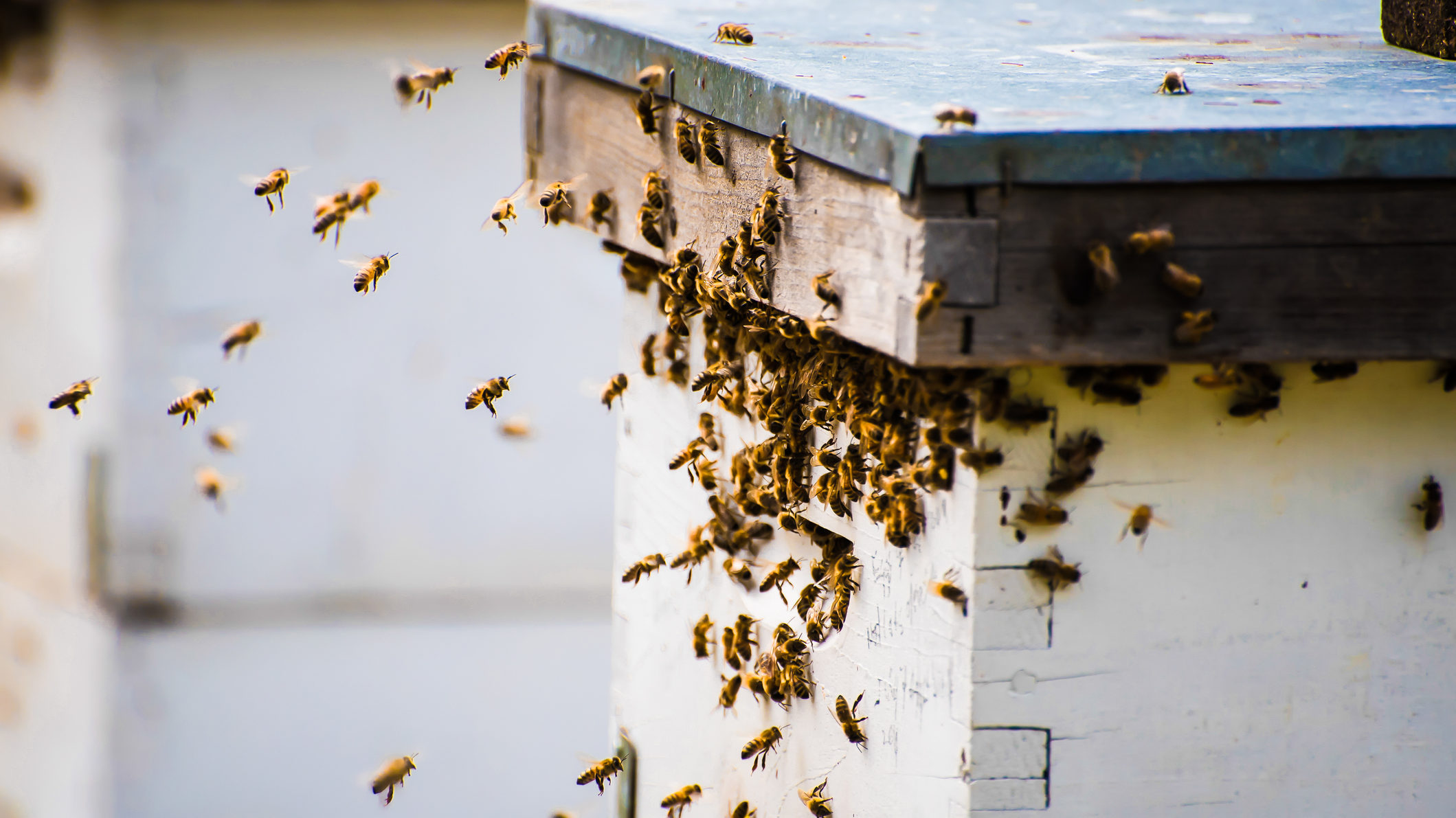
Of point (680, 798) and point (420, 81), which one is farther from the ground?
point (420, 81)

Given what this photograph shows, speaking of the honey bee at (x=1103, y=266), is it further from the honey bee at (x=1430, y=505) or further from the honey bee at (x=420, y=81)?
the honey bee at (x=420, y=81)

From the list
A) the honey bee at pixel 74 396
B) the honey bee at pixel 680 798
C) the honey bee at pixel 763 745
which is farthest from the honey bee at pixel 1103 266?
the honey bee at pixel 74 396

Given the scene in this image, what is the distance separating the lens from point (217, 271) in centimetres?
895

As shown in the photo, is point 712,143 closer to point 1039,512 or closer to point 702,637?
point 1039,512

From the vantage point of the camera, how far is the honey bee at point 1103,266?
7.16ft

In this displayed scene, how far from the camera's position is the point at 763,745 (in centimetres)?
322

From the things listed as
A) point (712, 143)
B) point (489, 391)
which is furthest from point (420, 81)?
point (712, 143)

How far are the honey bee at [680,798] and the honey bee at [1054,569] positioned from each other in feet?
4.91

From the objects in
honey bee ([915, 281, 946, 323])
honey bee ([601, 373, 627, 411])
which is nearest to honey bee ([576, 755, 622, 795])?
honey bee ([601, 373, 627, 411])

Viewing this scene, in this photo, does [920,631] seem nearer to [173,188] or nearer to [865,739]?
[865,739]

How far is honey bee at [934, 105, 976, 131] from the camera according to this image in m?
2.19

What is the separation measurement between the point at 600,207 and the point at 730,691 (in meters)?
1.18

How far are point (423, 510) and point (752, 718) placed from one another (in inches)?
252

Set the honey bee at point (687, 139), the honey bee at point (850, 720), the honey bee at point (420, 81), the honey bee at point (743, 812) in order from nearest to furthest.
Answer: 1. the honey bee at point (850, 720)
2. the honey bee at point (687, 139)
3. the honey bee at point (743, 812)
4. the honey bee at point (420, 81)
